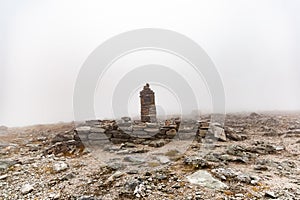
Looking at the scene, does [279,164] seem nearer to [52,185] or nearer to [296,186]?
[296,186]

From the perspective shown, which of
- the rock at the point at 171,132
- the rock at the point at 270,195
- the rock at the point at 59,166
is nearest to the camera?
the rock at the point at 270,195

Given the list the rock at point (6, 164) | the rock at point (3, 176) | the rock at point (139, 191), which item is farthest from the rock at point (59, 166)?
the rock at point (139, 191)

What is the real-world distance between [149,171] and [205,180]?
2.60 m

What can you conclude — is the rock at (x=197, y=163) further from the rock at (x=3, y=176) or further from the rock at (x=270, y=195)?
the rock at (x=3, y=176)

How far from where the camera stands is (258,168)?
9.38 m

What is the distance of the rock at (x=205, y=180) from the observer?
748 centimetres

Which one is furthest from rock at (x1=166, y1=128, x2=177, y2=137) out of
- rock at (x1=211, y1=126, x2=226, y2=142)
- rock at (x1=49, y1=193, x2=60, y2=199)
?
rock at (x1=49, y1=193, x2=60, y2=199)

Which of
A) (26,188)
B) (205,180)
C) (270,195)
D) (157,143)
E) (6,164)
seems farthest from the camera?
(157,143)

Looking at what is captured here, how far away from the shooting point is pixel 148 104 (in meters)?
19.0

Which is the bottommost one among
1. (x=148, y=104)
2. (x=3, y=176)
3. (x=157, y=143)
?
(x=3, y=176)

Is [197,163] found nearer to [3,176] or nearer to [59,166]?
[59,166]

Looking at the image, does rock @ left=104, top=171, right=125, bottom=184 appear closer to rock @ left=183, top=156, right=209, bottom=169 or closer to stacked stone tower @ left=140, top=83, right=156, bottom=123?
rock @ left=183, top=156, right=209, bottom=169

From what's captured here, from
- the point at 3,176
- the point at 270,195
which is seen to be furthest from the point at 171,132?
the point at 3,176

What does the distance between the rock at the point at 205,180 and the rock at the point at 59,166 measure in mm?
6346
